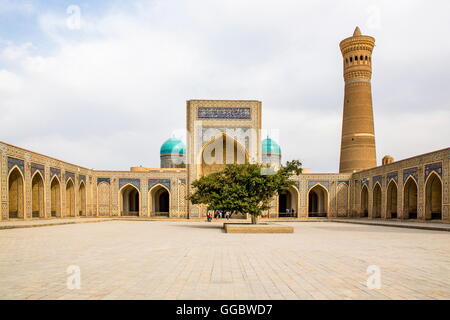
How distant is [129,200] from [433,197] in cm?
1936

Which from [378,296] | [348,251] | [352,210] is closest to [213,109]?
[352,210]

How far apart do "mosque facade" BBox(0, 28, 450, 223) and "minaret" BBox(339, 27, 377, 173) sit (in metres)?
0.06

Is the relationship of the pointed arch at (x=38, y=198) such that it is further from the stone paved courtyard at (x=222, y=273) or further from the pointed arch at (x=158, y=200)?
the stone paved courtyard at (x=222, y=273)

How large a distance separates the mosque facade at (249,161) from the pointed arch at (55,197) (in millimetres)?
51

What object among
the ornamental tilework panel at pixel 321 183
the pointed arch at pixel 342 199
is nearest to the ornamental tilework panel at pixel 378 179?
the pointed arch at pixel 342 199

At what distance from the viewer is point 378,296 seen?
3.37m

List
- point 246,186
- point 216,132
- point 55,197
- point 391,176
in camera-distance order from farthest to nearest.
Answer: point 216,132
point 55,197
point 391,176
point 246,186

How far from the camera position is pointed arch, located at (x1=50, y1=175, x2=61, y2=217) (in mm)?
20344

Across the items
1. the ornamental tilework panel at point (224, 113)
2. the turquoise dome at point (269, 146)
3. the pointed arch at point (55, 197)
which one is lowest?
the pointed arch at point (55, 197)

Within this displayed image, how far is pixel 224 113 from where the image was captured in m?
23.7

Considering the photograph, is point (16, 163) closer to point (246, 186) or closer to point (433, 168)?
point (246, 186)

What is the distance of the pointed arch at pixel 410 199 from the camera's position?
19.1m

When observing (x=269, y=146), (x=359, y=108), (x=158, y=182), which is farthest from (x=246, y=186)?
(x=269, y=146)

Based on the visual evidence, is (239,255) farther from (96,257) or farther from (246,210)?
(246,210)
